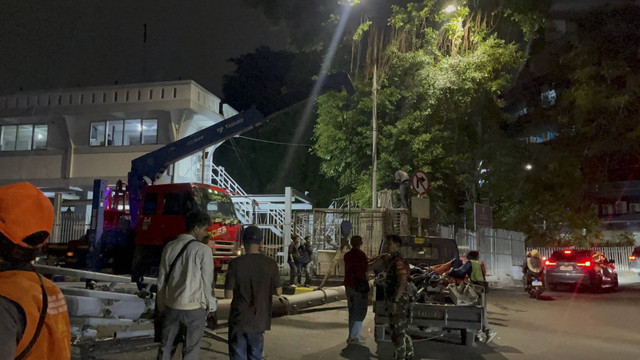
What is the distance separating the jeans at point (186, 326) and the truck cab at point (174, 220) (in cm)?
704

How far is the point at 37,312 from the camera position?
1.81 metres

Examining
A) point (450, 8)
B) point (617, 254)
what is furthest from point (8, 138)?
point (617, 254)

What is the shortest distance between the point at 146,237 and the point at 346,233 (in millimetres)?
7345

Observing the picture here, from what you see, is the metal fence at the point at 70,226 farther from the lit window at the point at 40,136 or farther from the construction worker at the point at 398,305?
the construction worker at the point at 398,305

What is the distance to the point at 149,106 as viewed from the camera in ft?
77.7

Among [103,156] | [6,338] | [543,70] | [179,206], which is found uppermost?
[543,70]

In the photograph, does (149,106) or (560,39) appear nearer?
(149,106)

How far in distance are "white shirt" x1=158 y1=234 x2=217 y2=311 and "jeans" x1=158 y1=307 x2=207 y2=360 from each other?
59 millimetres

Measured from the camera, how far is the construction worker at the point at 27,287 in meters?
1.77

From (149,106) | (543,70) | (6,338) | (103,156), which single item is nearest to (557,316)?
(6,338)

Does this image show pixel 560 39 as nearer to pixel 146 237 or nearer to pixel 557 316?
pixel 557 316

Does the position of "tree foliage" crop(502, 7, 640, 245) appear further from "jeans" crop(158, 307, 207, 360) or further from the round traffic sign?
"jeans" crop(158, 307, 207, 360)

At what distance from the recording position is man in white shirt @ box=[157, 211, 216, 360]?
4.79 metres

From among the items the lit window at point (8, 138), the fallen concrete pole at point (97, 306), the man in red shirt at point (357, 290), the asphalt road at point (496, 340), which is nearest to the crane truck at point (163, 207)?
the asphalt road at point (496, 340)
